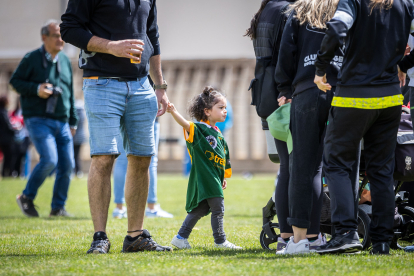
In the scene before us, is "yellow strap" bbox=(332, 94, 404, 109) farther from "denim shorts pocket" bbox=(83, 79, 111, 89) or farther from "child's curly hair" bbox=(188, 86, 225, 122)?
"denim shorts pocket" bbox=(83, 79, 111, 89)

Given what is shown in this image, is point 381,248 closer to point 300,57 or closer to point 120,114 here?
point 300,57

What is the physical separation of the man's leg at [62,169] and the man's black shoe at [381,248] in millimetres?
4116

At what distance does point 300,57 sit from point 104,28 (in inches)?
49.4

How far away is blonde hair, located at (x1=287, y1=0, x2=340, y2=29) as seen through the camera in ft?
10.8

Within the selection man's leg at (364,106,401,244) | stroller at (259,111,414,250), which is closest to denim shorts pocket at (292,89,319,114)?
man's leg at (364,106,401,244)

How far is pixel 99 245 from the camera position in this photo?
3.38 m

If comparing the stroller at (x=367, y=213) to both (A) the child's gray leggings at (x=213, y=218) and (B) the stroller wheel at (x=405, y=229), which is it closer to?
(B) the stroller wheel at (x=405, y=229)

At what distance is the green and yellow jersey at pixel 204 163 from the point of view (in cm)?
388

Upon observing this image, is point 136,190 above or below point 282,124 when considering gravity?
below

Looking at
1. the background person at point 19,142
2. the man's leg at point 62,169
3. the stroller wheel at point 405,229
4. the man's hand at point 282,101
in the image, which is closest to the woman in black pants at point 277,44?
the man's hand at point 282,101

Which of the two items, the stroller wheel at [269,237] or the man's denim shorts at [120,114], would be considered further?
the stroller wheel at [269,237]

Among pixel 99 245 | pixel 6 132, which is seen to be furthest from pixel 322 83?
pixel 6 132

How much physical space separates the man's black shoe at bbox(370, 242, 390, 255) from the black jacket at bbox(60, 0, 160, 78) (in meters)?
1.83

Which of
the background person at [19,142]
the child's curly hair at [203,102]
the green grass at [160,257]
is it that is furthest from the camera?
the background person at [19,142]
